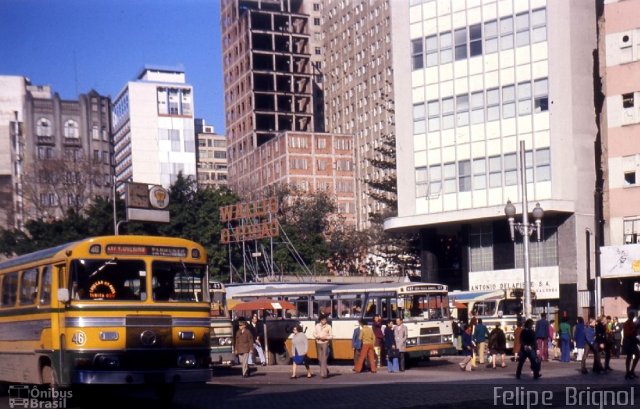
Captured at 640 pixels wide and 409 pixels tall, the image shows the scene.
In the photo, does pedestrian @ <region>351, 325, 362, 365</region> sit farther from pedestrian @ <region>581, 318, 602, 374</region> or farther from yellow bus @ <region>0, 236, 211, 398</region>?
yellow bus @ <region>0, 236, 211, 398</region>

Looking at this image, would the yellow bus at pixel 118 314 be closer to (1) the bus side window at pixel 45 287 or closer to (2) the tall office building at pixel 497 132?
(1) the bus side window at pixel 45 287

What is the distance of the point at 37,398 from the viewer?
2047cm

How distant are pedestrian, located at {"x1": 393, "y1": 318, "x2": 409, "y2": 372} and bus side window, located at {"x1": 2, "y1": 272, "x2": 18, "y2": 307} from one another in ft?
43.6

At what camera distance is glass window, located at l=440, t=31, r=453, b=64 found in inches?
2200

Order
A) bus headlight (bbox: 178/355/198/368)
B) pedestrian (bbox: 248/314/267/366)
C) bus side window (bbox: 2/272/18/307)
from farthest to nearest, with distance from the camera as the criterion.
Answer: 1. pedestrian (bbox: 248/314/267/366)
2. bus side window (bbox: 2/272/18/307)
3. bus headlight (bbox: 178/355/198/368)

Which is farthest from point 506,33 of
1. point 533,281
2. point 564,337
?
point 564,337

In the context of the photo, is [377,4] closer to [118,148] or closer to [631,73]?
[118,148]

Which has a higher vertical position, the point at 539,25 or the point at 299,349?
the point at 539,25

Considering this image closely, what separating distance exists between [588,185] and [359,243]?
141ft

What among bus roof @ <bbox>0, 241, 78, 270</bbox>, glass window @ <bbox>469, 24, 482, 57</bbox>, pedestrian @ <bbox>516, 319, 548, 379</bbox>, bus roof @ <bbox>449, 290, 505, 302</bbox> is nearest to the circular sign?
glass window @ <bbox>469, 24, 482, 57</bbox>

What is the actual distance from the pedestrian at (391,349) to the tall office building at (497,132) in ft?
72.3

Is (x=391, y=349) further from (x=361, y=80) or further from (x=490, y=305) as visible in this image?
(x=361, y=80)

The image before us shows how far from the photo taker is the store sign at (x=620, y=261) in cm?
4806

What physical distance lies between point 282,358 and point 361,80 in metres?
113
